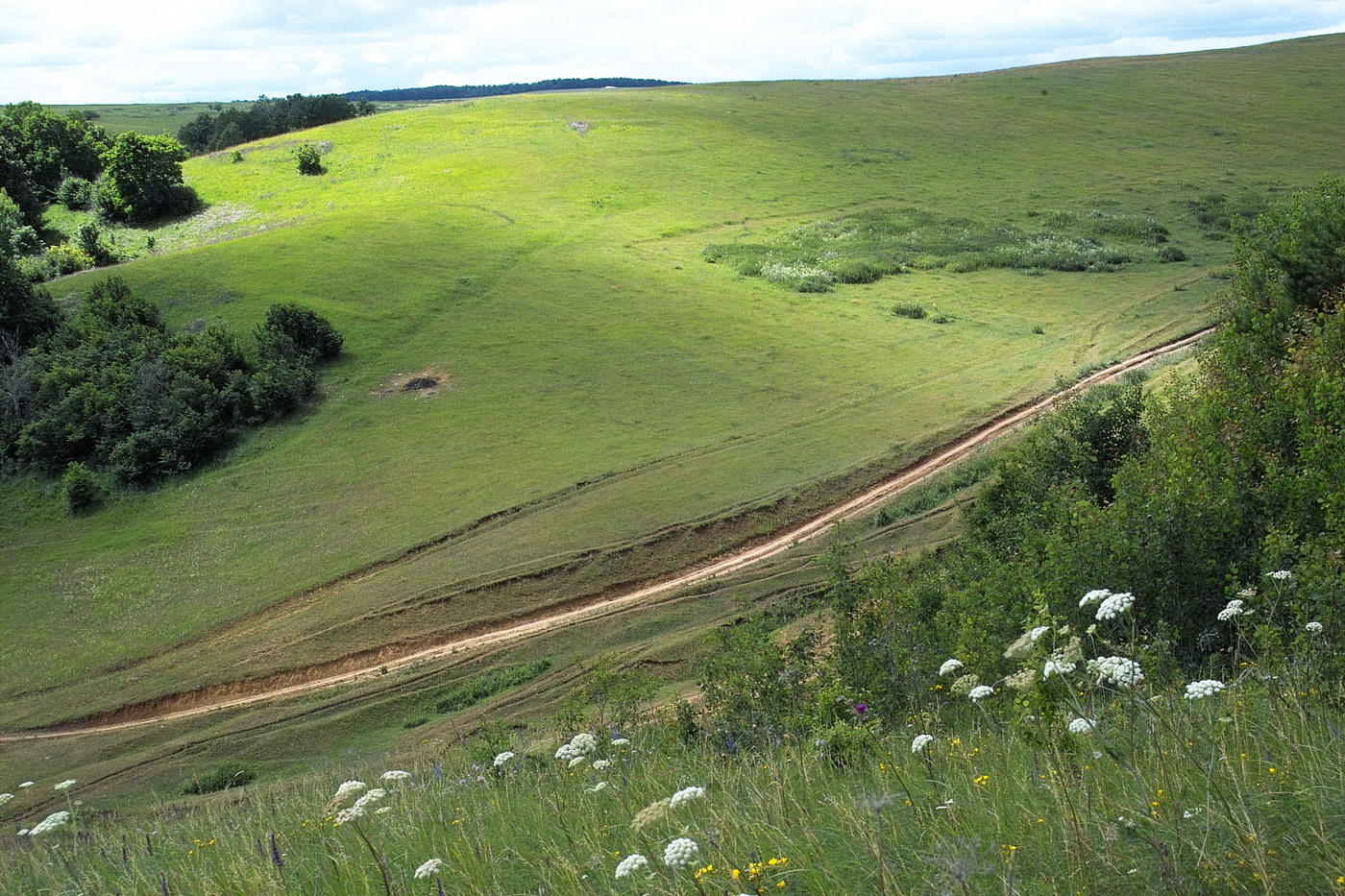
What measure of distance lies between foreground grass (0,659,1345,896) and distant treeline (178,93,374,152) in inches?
3677

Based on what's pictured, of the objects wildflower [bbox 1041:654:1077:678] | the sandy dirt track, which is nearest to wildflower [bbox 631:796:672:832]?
wildflower [bbox 1041:654:1077:678]

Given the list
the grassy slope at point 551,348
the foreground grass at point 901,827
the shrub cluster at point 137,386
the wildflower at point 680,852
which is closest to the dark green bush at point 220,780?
the grassy slope at point 551,348

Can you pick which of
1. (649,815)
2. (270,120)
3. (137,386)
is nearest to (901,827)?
(649,815)

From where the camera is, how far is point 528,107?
85.8m

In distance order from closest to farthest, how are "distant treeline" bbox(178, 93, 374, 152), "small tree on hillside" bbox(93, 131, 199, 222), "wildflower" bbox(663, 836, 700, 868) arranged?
"wildflower" bbox(663, 836, 700, 868), "small tree on hillside" bbox(93, 131, 199, 222), "distant treeline" bbox(178, 93, 374, 152)

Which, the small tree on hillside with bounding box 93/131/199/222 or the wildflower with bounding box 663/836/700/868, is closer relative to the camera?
the wildflower with bounding box 663/836/700/868

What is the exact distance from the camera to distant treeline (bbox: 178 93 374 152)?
3521 inches

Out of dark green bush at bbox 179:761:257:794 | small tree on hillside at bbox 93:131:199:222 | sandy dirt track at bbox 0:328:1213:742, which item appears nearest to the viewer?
dark green bush at bbox 179:761:257:794

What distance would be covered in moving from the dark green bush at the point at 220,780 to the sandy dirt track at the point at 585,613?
318 cm

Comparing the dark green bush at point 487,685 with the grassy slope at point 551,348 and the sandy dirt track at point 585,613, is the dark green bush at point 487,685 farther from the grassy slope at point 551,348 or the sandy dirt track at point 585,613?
the grassy slope at point 551,348

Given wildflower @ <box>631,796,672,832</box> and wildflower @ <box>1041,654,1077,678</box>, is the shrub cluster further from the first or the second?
wildflower @ <box>1041,654,1077,678</box>

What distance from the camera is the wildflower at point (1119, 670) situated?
3.81m

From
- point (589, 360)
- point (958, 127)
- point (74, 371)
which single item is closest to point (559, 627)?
point (589, 360)

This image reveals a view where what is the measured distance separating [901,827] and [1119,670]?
126 cm
